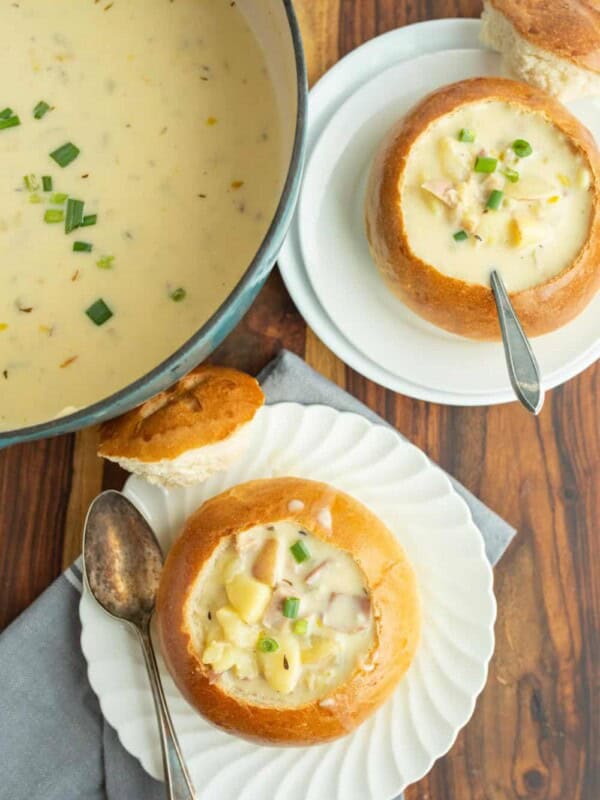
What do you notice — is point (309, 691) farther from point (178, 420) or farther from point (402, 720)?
point (178, 420)

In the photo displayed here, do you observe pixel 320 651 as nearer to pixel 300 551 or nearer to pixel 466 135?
pixel 300 551

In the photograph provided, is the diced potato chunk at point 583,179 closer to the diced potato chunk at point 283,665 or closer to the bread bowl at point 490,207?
the bread bowl at point 490,207

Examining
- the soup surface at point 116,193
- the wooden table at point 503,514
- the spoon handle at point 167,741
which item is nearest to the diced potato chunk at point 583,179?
the wooden table at point 503,514

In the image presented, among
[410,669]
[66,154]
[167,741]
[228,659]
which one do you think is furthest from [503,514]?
[66,154]

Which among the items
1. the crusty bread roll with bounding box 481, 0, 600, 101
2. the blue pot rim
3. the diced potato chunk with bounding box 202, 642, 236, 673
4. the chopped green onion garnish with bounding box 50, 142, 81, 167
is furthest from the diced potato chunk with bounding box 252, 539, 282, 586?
the crusty bread roll with bounding box 481, 0, 600, 101

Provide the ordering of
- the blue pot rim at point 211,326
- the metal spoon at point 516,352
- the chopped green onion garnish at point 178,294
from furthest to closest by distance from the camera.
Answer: the metal spoon at point 516,352 → the chopped green onion garnish at point 178,294 → the blue pot rim at point 211,326

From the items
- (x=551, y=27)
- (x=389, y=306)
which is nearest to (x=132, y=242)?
(x=389, y=306)

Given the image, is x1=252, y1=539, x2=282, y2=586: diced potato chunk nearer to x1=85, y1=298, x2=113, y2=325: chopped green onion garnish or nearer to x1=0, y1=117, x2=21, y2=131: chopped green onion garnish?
x1=85, y1=298, x2=113, y2=325: chopped green onion garnish
